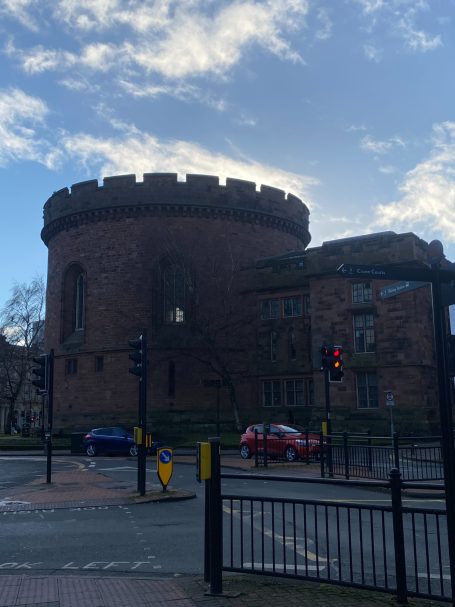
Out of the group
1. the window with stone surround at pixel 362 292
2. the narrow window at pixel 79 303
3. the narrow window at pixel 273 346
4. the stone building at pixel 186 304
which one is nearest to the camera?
the window with stone surround at pixel 362 292

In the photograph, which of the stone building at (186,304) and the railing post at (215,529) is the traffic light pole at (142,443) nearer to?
the railing post at (215,529)

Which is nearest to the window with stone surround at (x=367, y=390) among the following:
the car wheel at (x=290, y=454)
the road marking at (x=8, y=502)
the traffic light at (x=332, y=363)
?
the car wheel at (x=290, y=454)

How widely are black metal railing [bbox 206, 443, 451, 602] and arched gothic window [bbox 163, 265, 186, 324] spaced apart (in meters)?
27.5

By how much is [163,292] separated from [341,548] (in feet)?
101

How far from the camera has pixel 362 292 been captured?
32625 mm

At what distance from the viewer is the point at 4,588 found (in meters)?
6.64

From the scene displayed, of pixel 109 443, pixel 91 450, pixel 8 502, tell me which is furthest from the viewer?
pixel 91 450

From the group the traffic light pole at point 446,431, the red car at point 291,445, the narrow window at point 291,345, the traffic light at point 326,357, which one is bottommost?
the red car at point 291,445

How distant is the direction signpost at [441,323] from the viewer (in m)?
4.95

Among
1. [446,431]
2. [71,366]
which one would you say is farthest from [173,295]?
[446,431]

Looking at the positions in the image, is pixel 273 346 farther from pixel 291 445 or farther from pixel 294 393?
pixel 291 445

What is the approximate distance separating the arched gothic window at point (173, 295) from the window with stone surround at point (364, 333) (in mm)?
10577

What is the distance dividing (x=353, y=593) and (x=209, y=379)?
103 ft

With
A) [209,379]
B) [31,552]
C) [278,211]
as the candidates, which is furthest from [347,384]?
[31,552]
